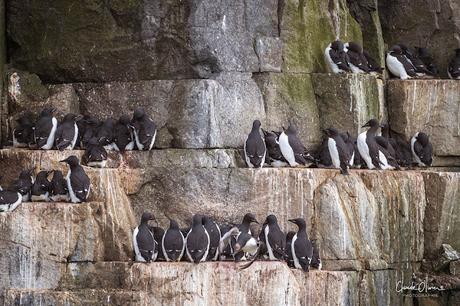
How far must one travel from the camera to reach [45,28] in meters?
25.5

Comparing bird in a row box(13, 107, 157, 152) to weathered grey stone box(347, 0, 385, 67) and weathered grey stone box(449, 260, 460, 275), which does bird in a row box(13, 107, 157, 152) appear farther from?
weathered grey stone box(347, 0, 385, 67)

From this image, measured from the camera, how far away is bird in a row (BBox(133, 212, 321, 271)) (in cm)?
2159

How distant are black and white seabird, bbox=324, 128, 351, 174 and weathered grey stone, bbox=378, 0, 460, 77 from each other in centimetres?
494

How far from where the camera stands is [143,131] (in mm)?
23609

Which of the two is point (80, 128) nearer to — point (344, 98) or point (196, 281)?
point (196, 281)

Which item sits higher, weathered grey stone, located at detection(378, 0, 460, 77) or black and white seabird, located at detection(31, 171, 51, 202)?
weathered grey stone, located at detection(378, 0, 460, 77)

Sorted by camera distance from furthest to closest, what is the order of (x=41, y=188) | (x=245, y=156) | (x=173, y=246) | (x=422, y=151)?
(x=422, y=151) → (x=245, y=156) → (x=41, y=188) → (x=173, y=246)

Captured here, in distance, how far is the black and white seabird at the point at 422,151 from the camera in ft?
86.1

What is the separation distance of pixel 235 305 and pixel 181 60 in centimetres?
489

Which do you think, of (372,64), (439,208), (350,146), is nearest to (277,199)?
(350,146)

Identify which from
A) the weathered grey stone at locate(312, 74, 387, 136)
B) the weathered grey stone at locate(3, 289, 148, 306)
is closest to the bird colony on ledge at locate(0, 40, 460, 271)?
the weathered grey stone at locate(312, 74, 387, 136)

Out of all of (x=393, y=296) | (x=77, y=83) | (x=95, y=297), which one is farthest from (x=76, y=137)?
(x=393, y=296)

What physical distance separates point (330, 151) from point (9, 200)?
508 cm

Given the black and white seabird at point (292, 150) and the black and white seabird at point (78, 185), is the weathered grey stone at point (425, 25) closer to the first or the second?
the black and white seabird at point (292, 150)
